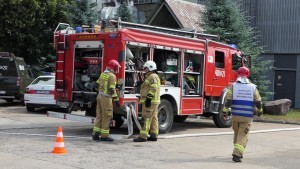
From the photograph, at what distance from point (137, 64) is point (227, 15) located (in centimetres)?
1112

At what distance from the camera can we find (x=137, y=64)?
12.2 m

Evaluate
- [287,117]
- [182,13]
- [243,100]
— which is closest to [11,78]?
[182,13]

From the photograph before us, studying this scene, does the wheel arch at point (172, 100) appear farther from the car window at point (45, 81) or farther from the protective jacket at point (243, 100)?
the car window at point (45, 81)

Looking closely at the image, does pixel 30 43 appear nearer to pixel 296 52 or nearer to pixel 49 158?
pixel 296 52

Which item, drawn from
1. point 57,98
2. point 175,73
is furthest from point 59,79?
point 175,73

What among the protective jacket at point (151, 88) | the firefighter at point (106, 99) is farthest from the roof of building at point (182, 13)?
the firefighter at point (106, 99)

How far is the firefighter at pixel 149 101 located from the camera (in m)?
11.3

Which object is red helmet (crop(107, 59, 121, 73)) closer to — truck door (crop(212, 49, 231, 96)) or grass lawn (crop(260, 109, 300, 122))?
truck door (crop(212, 49, 231, 96))

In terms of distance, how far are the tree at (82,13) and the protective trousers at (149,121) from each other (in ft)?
52.7

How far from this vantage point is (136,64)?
40.2 feet

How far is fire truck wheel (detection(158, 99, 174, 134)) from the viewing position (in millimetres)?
12828

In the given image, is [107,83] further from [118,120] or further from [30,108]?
[30,108]

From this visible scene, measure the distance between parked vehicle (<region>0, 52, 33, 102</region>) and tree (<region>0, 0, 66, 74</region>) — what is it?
6.09 metres

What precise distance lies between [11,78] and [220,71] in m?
10.4
